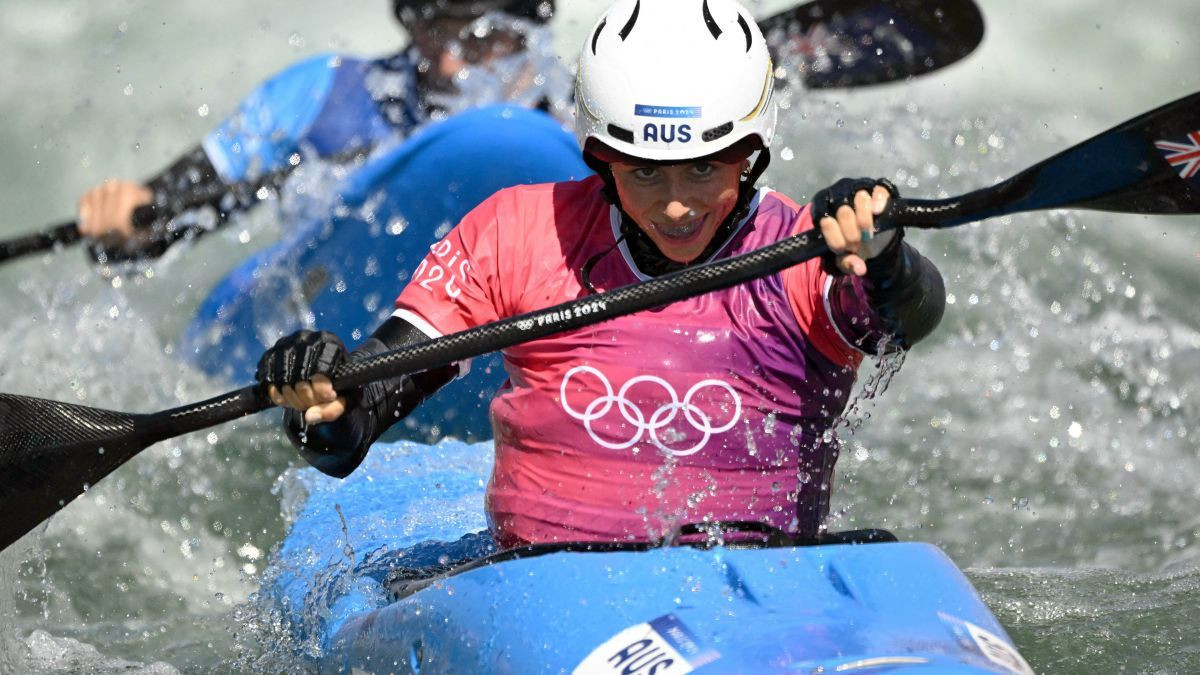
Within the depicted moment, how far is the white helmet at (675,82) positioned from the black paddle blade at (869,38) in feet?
8.43

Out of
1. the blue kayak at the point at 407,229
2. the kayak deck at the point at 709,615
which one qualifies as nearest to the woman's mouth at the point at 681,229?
the kayak deck at the point at 709,615

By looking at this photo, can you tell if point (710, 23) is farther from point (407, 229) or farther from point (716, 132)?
point (407, 229)

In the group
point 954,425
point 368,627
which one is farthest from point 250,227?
point 368,627

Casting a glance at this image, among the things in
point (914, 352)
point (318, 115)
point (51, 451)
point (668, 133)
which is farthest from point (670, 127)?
point (914, 352)

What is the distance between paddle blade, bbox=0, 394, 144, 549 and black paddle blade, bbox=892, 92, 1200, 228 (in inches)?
66.8

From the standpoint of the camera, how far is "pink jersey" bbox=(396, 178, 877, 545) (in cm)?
292

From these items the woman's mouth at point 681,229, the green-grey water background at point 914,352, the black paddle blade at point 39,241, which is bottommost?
the green-grey water background at point 914,352

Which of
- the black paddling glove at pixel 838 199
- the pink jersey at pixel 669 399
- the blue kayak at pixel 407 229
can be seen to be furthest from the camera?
the blue kayak at pixel 407 229

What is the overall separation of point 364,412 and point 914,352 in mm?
3156

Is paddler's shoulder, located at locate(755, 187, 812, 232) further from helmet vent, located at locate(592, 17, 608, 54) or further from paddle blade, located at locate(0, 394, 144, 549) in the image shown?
paddle blade, located at locate(0, 394, 144, 549)

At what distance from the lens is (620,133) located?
2.87 metres

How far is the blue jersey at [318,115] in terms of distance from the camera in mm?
5324

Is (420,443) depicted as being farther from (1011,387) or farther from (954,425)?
(1011,387)

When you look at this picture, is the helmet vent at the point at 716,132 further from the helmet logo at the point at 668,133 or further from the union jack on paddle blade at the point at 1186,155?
the union jack on paddle blade at the point at 1186,155
